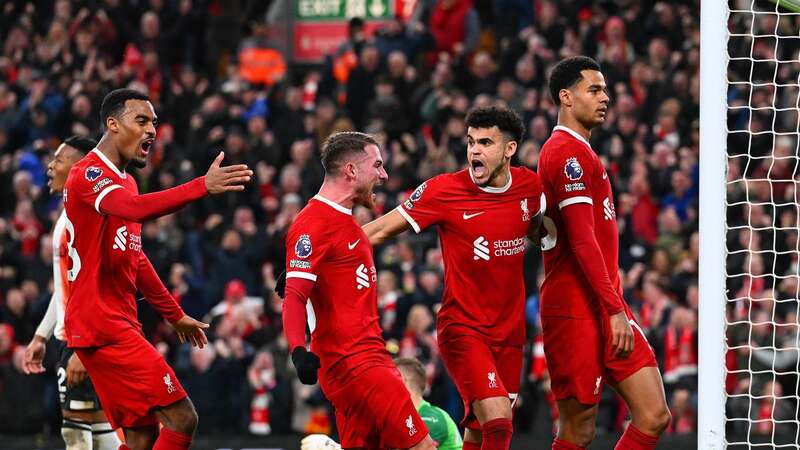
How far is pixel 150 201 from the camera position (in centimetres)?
736

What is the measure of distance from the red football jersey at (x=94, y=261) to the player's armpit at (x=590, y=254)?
7.62 feet

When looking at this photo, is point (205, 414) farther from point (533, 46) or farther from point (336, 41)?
point (336, 41)

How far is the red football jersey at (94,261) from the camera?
7812 mm

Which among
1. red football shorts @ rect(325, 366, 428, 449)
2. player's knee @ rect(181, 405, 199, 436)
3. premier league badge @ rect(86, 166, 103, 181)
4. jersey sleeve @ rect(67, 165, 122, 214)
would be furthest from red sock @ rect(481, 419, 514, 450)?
premier league badge @ rect(86, 166, 103, 181)

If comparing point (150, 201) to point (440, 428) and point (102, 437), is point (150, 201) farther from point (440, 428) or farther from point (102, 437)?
point (440, 428)

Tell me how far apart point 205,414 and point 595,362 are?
7.35 m

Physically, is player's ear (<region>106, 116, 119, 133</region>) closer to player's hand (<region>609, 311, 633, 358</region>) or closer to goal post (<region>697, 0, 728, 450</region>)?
player's hand (<region>609, 311, 633, 358</region>)

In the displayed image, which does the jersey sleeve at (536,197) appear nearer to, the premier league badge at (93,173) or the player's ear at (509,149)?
the player's ear at (509,149)

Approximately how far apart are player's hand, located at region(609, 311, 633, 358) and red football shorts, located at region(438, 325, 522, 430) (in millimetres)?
560

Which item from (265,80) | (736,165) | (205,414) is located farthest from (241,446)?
(265,80)

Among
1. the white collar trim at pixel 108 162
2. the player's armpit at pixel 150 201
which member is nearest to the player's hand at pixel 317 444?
the player's armpit at pixel 150 201

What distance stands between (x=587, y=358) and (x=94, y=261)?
2.63 m

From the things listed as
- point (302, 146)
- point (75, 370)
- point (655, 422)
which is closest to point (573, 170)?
point (655, 422)

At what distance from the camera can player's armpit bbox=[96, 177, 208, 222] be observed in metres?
7.29
